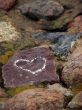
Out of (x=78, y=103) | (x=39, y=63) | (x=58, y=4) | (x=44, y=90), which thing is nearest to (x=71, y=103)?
(x=78, y=103)

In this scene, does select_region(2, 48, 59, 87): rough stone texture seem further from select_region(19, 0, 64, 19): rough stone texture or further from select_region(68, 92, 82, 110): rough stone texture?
select_region(19, 0, 64, 19): rough stone texture

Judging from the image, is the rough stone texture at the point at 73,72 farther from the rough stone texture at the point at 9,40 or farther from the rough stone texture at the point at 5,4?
the rough stone texture at the point at 5,4

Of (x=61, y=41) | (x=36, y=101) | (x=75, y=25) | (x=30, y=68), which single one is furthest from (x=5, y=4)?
(x=36, y=101)

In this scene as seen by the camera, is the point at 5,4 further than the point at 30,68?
Yes

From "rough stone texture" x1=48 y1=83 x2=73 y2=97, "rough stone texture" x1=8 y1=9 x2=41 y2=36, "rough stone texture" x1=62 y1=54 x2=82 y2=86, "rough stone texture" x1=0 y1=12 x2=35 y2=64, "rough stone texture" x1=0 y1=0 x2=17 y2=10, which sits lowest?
"rough stone texture" x1=8 y1=9 x2=41 y2=36

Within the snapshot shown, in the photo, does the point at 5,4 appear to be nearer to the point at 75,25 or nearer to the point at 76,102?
the point at 75,25

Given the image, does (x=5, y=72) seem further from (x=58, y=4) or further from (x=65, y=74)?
(x=58, y=4)

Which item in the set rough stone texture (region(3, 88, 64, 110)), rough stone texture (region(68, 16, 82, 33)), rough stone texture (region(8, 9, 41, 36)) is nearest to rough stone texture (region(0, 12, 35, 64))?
rough stone texture (region(8, 9, 41, 36))
